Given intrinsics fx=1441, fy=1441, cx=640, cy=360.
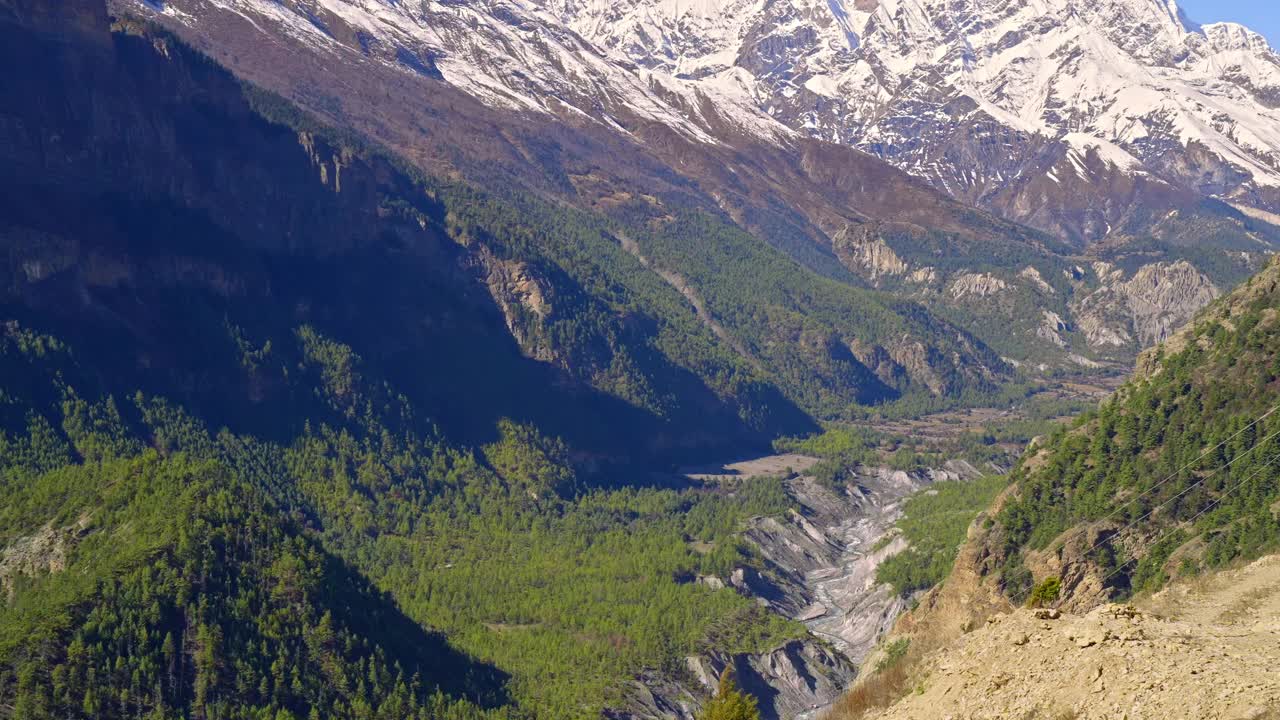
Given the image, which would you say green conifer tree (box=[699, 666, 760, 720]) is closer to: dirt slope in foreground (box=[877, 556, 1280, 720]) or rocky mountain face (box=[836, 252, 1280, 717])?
rocky mountain face (box=[836, 252, 1280, 717])

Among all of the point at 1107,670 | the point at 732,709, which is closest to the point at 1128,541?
the point at 732,709

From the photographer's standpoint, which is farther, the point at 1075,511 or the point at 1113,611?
the point at 1075,511

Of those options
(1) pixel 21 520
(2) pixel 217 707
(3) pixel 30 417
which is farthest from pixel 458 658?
(3) pixel 30 417

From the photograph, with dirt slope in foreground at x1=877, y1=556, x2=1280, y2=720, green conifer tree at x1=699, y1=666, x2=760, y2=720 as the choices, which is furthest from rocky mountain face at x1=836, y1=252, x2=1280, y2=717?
green conifer tree at x1=699, y1=666, x2=760, y2=720

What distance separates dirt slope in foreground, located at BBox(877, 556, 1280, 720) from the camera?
56844 millimetres

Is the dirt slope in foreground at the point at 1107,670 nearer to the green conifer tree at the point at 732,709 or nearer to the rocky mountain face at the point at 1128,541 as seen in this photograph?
the rocky mountain face at the point at 1128,541

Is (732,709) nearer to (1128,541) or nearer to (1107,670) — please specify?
(1107,670)

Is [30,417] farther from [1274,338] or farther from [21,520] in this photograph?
[1274,338]

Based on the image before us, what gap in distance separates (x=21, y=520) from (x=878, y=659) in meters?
84.6

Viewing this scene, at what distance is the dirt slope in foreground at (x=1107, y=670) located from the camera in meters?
56.8

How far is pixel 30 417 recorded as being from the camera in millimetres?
183875

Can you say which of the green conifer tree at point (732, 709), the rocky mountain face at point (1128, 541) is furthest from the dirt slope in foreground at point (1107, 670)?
the green conifer tree at point (732, 709)

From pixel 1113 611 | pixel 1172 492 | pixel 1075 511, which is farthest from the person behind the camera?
pixel 1075 511

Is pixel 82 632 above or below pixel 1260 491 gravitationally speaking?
below
